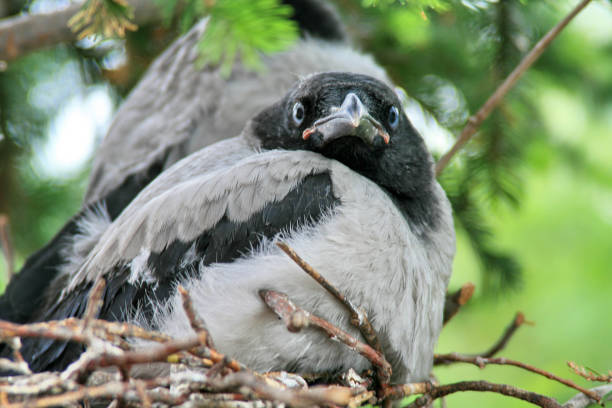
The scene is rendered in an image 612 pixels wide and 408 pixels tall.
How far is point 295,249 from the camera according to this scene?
2.27 m

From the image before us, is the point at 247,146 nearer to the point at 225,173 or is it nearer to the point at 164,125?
the point at 225,173

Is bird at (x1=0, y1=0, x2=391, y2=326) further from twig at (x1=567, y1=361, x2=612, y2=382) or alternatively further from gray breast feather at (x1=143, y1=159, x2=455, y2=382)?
twig at (x1=567, y1=361, x2=612, y2=382)

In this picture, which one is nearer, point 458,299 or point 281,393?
point 281,393

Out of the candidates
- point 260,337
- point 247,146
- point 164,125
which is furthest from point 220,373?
point 164,125

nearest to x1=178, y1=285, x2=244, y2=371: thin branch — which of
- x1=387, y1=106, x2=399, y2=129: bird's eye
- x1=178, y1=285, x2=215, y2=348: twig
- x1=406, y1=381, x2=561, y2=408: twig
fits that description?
x1=178, y1=285, x2=215, y2=348: twig

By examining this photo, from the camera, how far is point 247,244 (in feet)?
7.56

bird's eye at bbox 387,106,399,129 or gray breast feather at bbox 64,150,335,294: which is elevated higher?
bird's eye at bbox 387,106,399,129

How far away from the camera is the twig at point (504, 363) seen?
2111 millimetres

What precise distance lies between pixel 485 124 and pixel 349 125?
1.30 metres

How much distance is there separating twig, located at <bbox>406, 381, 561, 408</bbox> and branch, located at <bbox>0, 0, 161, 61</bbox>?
100 inches

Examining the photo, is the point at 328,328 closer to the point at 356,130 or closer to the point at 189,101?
the point at 356,130

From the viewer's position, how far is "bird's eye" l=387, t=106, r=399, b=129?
282 cm

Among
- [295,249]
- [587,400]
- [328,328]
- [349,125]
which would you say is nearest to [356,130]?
[349,125]

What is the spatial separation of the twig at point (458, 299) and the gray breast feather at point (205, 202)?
88 cm
